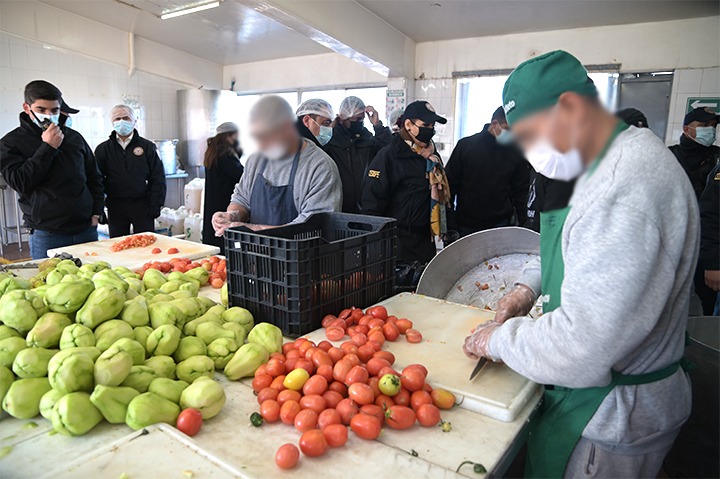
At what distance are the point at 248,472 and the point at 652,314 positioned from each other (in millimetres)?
879

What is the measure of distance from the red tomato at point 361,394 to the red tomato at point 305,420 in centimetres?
11

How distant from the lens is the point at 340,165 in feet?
13.0

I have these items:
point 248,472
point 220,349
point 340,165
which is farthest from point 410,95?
point 248,472

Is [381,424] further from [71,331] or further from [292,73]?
[292,73]

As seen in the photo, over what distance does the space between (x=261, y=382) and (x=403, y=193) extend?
6.89 ft

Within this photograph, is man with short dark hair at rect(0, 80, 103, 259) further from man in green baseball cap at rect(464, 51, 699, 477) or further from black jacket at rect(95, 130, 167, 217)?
man in green baseball cap at rect(464, 51, 699, 477)

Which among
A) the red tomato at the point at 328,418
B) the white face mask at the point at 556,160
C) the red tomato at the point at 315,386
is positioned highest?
the white face mask at the point at 556,160

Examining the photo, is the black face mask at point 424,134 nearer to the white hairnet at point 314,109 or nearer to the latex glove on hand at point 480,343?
the white hairnet at point 314,109

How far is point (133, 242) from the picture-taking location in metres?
3.04

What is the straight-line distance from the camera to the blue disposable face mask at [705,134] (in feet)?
12.8

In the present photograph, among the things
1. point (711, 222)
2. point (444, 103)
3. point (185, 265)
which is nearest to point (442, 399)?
point (185, 265)

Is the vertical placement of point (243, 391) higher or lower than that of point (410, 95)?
lower

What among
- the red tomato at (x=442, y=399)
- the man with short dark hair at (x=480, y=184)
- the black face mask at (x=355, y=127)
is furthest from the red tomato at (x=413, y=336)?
the black face mask at (x=355, y=127)

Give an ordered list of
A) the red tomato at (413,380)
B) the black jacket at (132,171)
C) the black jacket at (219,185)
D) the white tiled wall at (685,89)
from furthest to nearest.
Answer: the white tiled wall at (685,89), the black jacket at (132,171), the black jacket at (219,185), the red tomato at (413,380)
